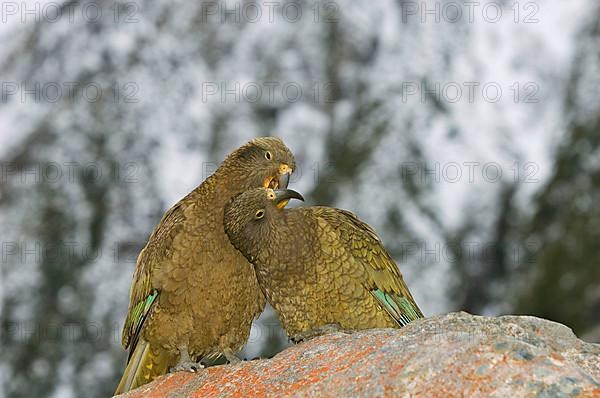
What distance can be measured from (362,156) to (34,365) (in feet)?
67.7

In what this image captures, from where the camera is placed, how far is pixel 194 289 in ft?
23.9

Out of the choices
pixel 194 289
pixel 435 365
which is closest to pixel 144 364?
pixel 194 289

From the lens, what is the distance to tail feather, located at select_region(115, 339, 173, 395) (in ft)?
24.9

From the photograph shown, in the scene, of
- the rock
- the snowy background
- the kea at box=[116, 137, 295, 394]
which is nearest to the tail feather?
the kea at box=[116, 137, 295, 394]

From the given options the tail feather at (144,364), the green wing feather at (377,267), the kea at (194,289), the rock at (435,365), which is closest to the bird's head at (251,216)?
Result: the kea at (194,289)

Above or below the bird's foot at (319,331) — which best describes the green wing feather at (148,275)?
above

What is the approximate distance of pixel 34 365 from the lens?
4153cm

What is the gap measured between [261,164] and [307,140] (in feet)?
144

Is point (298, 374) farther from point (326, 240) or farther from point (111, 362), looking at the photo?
point (111, 362)

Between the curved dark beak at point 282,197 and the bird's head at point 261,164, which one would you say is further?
the bird's head at point 261,164

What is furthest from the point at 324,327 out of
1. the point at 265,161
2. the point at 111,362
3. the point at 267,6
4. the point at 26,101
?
the point at 267,6

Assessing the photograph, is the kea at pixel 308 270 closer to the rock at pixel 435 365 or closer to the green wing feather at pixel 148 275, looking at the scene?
the green wing feather at pixel 148 275

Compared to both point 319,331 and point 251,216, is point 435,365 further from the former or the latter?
point 251,216

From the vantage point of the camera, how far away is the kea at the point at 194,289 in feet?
24.0
